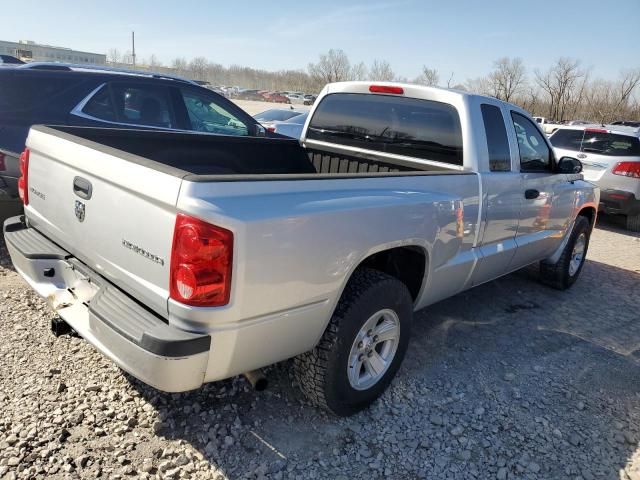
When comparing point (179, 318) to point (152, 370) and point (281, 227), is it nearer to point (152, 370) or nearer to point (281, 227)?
point (152, 370)

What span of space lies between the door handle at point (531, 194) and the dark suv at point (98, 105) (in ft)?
11.3

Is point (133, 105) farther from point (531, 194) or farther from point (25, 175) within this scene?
point (531, 194)

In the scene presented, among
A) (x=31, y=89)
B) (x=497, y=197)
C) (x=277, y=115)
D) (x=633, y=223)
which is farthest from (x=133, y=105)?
(x=277, y=115)

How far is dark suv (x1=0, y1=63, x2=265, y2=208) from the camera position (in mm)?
4637

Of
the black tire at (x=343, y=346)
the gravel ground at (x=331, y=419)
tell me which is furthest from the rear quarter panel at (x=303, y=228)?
the gravel ground at (x=331, y=419)

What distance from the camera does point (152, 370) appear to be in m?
2.09


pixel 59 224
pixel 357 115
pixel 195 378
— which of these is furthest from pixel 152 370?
pixel 357 115

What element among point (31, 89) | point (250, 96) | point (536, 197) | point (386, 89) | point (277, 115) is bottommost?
point (250, 96)

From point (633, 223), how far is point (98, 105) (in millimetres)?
8762

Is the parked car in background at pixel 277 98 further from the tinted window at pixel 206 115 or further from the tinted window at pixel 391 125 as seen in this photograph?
the tinted window at pixel 391 125

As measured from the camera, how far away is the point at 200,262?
2.01 m

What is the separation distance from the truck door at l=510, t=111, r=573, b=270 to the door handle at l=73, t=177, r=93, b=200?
3104 mm

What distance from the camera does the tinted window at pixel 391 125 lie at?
3705mm

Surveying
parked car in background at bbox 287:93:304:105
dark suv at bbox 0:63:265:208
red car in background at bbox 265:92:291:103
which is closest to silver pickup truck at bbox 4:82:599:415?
dark suv at bbox 0:63:265:208
